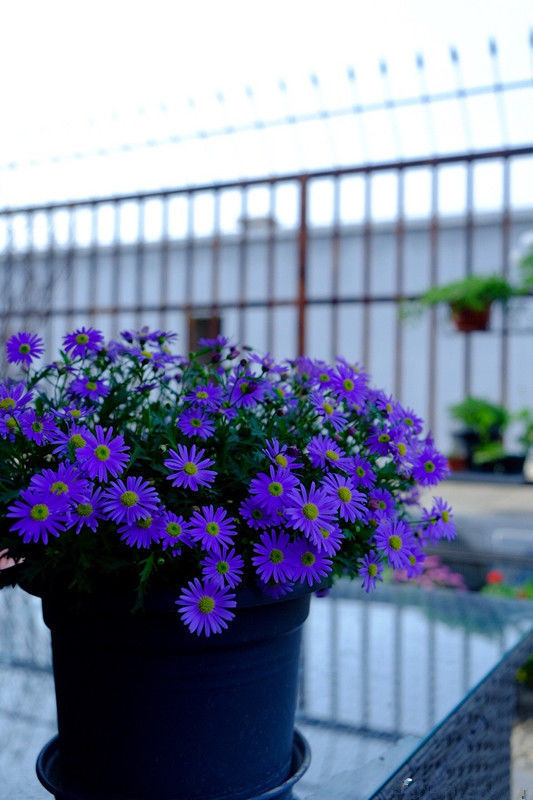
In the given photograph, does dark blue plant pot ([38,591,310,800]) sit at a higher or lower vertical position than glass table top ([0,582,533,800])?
higher

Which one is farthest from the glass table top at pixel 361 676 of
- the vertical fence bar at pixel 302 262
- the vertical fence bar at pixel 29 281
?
the vertical fence bar at pixel 29 281

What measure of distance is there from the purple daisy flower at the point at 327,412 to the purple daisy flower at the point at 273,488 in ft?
0.31

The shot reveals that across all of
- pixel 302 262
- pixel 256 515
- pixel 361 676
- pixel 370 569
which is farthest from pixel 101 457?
pixel 302 262

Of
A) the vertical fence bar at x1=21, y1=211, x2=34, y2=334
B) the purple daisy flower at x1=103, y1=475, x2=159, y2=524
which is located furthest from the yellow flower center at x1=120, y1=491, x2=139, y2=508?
the vertical fence bar at x1=21, y1=211, x2=34, y2=334

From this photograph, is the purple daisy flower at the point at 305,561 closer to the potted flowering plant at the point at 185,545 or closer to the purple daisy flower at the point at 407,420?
the potted flowering plant at the point at 185,545

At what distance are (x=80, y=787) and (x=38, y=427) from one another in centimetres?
27

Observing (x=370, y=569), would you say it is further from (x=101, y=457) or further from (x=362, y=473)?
(x=101, y=457)

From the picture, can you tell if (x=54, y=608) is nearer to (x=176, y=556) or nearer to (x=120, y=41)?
(x=176, y=556)

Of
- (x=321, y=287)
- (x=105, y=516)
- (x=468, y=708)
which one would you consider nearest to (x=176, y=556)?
(x=105, y=516)

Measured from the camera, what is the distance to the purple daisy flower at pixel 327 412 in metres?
0.59

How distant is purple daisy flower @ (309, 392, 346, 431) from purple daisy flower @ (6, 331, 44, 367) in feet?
0.74

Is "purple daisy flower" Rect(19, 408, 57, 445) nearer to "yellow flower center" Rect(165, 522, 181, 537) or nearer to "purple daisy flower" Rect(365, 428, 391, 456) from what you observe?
"yellow flower center" Rect(165, 522, 181, 537)

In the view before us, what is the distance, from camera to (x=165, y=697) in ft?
1.75

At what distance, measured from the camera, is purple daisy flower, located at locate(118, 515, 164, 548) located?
1.56ft
